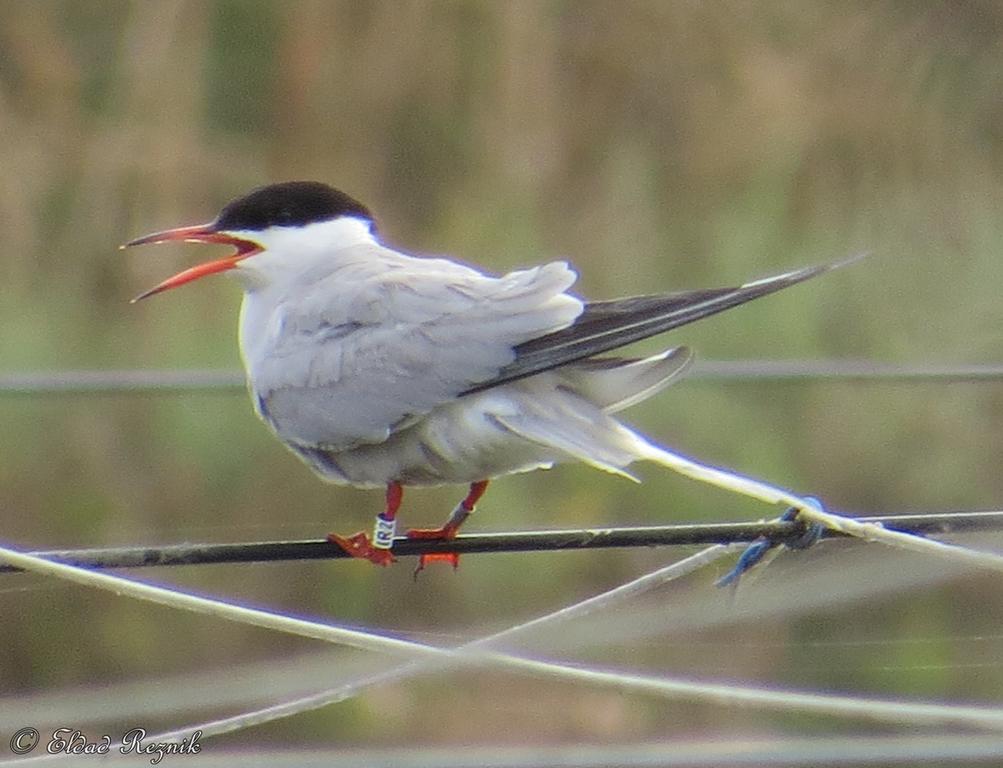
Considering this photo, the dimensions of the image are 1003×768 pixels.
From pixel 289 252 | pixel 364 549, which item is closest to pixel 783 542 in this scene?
pixel 364 549

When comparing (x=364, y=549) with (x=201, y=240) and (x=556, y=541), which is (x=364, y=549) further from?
(x=201, y=240)

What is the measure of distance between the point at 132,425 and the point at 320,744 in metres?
1.39

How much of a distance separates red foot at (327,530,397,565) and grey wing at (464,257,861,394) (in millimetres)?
312

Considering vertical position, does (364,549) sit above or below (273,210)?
below

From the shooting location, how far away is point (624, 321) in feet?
10.0

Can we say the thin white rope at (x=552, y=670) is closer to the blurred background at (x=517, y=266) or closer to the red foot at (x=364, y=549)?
the red foot at (x=364, y=549)

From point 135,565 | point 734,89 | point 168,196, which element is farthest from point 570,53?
point 135,565

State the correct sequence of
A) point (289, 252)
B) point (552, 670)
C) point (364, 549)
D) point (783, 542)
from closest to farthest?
point (552, 670) → point (783, 542) → point (364, 549) → point (289, 252)

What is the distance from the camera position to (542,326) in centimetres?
331

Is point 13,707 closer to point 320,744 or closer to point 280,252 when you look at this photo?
point 320,744

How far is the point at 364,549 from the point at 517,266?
4385 mm

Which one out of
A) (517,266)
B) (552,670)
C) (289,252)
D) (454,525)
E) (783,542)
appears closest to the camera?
(552,670)

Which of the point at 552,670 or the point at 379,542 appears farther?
the point at 379,542

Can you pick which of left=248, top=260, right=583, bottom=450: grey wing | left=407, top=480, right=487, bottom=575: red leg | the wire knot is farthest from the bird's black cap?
the wire knot
